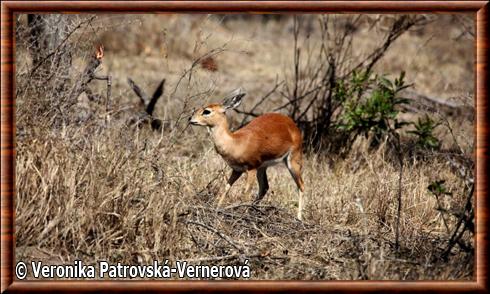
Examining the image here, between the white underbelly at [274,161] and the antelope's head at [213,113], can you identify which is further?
the white underbelly at [274,161]

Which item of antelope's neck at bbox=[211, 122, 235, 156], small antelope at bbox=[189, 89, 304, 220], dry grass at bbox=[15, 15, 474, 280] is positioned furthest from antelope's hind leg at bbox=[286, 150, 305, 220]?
antelope's neck at bbox=[211, 122, 235, 156]

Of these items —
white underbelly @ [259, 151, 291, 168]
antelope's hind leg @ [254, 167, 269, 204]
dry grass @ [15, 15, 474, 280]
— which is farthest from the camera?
antelope's hind leg @ [254, 167, 269, 204]

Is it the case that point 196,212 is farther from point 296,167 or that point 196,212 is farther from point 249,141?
point 296,167

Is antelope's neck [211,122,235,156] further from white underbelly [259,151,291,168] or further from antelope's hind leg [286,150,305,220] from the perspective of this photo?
antelope's hind leg [286,150,305,220]

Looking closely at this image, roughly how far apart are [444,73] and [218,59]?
378cm

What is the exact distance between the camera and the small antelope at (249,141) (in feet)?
24.9

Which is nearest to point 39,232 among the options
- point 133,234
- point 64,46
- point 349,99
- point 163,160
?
point 133,234

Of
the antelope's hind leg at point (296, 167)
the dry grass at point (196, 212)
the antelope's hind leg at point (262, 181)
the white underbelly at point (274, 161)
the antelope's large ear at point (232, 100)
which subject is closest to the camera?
the dry grass at point (196, 212)

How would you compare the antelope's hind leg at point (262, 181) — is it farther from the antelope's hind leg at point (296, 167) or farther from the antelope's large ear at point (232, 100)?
the antelope's large ear at point (232, 100)

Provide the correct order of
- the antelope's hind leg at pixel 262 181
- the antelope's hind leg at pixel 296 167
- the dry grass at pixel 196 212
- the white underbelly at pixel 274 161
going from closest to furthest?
the dry grass at pixel 196 212 < the white underbelly at pixel 274 161 < the antelope's hind leg at pixel 296 167 < the antelope's hind leg at pixel 262 181

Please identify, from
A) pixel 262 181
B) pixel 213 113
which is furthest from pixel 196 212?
pixel 262 181

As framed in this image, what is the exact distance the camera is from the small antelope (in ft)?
24.9

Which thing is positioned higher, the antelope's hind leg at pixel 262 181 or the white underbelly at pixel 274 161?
the white underbelly at pixel 274 161

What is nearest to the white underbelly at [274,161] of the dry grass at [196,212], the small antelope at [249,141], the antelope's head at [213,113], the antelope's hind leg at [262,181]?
the small antelope at [249,141]
